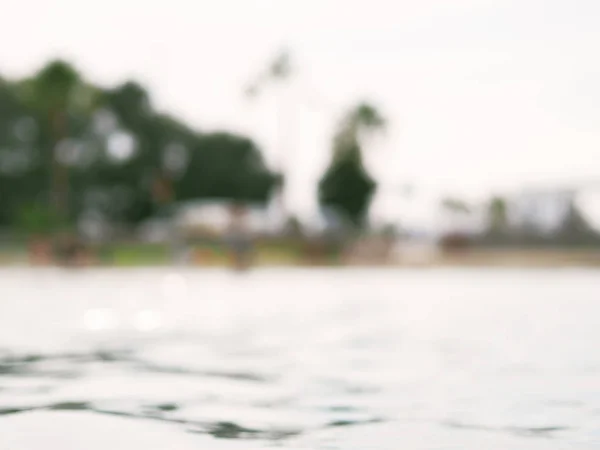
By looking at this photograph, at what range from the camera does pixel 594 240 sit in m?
50.9

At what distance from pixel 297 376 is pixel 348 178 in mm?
72987

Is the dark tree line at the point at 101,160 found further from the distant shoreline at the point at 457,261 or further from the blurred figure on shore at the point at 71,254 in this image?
the blurred figure on shore at the point at 71,254

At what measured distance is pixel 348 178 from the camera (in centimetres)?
8094

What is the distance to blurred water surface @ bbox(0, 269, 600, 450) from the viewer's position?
5531mm

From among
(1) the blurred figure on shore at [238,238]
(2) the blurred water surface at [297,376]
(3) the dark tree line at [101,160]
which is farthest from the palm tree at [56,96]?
(2) the blurred water surface at [297,376]

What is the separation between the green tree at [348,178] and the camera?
80.9 meters

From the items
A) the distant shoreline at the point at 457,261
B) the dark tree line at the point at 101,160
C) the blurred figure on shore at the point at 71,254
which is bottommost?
the distant shoreline at the point at 457,261

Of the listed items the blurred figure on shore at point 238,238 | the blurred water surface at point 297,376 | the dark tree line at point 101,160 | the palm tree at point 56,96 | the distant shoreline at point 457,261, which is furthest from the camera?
the dark tree line at point 101,160

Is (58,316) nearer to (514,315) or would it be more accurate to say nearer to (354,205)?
(514,315)

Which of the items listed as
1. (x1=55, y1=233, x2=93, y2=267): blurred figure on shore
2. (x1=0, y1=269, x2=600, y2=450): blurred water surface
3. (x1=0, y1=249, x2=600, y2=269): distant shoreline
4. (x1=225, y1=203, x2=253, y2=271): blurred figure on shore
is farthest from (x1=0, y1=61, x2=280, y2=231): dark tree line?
(x1=0, y1=269, x2=600, y2=450): blurred water surface

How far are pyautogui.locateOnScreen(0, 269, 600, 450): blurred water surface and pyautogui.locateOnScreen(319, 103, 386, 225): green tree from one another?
63.8 m

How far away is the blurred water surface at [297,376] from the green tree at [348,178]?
2512 inches

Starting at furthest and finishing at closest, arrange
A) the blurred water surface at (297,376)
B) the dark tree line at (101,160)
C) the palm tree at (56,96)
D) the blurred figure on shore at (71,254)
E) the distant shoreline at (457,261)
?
1. the dark tree line at (101,160)
2. the palm tree at (56,96)
3. the distant shoreline at (457,261)
4. the blurred figure on shore at (71,254)
5. the blurred water surface at (297,376)

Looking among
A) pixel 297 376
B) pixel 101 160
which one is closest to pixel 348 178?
pixel 101 160
